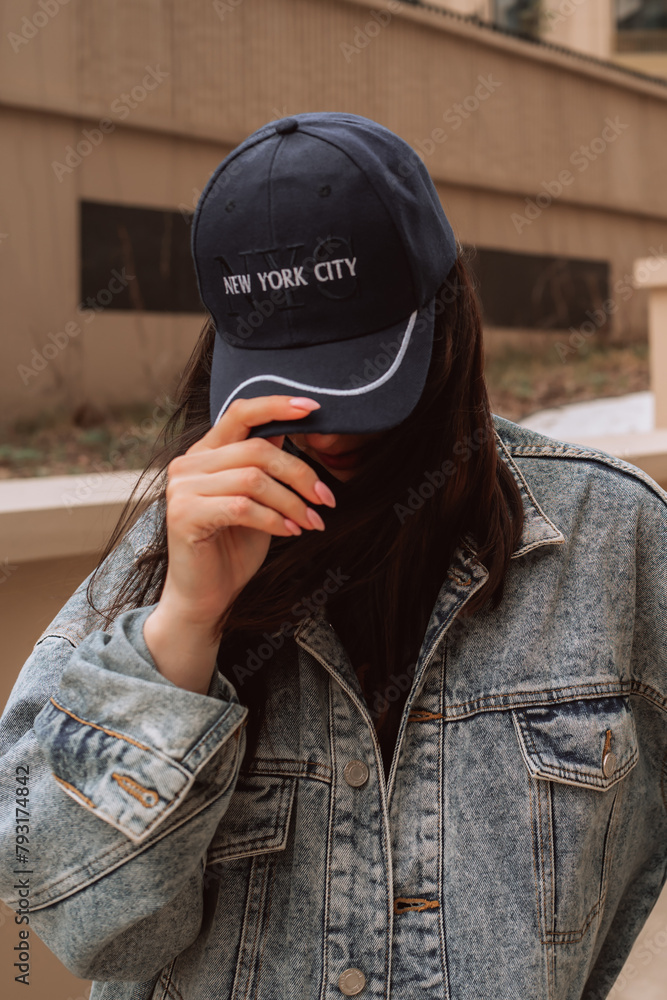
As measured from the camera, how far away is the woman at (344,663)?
0.85 m

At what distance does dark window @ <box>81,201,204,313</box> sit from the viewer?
705 cm

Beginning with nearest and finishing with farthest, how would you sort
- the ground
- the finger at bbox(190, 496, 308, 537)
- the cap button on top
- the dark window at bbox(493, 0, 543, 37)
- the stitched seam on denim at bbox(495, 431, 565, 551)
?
the finger at bbox(190, 496, 308, 537), the cap button on top, the stitched seam on denim at bbox(495, 431, 565, 551), the ground, the dark window at bbox(493, 0, 543, 37)

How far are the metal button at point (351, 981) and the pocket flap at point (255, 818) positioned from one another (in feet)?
0.52

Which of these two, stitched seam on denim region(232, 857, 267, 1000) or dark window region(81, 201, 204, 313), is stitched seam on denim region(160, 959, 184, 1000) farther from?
dark window region(81, 201, 204, 313)

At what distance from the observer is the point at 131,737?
2.77ft

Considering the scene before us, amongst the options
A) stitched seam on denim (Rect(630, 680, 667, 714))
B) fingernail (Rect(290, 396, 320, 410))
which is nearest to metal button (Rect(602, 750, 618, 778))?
stitched seam on denim (Rect(630, 680, 667, 714))

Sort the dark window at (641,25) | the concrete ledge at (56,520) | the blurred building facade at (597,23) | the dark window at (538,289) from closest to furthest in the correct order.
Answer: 1. the concrete ledge at (56,520)
2. the dark window at (538,289)
3. the blurred building facade at (597,23)
4. the dark window at (641,25)

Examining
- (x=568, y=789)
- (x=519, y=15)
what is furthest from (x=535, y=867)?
(x=519, y=15)

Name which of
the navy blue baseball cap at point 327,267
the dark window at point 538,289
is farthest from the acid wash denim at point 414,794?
the dark window at point 538,289

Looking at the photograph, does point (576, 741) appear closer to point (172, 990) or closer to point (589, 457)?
point (589, 457)

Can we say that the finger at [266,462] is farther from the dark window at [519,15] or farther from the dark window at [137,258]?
the dark window at [519,15]

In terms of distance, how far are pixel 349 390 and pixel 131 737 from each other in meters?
0.44

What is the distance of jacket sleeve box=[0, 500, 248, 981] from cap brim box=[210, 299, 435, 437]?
27cm

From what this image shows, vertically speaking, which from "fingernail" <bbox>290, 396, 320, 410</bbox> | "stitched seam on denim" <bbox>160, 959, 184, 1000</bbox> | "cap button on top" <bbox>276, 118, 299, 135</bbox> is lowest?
"stitched seam on denim" <bbox>160, 959, 184, 1000</bbox>
